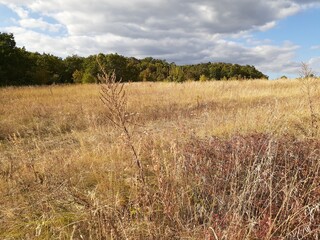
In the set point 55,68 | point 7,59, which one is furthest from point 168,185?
point 55,68

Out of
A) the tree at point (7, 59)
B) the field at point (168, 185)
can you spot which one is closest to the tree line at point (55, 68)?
the tree at point (7, 59)

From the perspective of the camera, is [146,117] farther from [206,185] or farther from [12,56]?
[12,56]

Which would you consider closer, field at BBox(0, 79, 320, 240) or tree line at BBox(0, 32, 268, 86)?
field at BBox(0, 79, 320, 240)

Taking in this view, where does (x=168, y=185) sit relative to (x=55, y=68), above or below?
below

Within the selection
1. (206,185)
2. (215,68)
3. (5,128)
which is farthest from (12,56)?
(215,68)

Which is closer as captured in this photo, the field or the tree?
the field

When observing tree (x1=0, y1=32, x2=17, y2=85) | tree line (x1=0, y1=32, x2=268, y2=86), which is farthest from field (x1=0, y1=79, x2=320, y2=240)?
tree (x1=0, y1=32, x2=17, y2=85)

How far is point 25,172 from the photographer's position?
13.9ft

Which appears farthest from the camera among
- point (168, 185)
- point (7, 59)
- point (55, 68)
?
point (55, 68)

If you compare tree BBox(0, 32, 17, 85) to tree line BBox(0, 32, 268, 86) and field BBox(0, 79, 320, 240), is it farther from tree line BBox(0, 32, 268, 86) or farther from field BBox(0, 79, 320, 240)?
field BBox(0, 79, 320, 240)

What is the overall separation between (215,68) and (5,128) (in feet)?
270

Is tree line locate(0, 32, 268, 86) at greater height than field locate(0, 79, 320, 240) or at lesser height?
greater

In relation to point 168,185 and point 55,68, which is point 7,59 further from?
point 168,185

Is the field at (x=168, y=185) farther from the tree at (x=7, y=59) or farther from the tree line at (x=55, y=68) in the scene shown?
the tree at (x=7, y=59)
